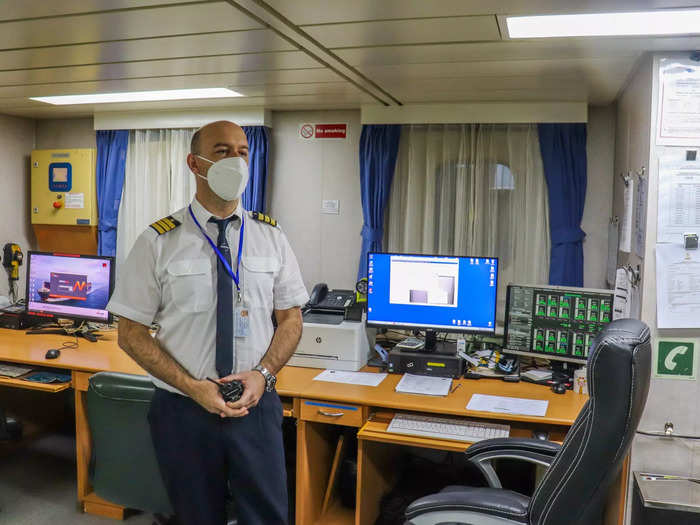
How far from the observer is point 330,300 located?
346 cm

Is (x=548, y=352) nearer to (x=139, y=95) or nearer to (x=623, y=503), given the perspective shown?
(x=623, y=503)

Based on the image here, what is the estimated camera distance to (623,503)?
8.48 ft

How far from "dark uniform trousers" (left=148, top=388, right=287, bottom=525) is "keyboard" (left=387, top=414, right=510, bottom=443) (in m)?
0.67

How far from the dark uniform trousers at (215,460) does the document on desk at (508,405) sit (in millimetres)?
939

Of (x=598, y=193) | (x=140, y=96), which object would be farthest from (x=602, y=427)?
(x=140, y=96)

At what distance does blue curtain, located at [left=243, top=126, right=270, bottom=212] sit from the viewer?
4.27m

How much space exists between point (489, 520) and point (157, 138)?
12.3 ft

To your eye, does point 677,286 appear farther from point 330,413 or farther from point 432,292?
point 330,413

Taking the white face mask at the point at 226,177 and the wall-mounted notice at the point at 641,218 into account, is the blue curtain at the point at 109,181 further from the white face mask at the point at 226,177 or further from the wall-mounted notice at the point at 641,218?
the wall-mounted notice at the point at 641,218

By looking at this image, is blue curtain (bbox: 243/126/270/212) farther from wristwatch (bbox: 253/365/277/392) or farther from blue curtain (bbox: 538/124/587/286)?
wristwatch (bbox: 253/365/277/392)

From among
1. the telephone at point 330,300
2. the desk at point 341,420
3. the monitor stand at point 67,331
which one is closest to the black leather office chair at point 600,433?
the desk at point 341,420

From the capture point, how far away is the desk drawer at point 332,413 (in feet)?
8.83

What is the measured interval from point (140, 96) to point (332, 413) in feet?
→ 7.97

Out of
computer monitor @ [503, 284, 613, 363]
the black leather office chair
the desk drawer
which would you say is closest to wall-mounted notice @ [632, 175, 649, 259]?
computer monitor @ [503, 284, 613, 363]
